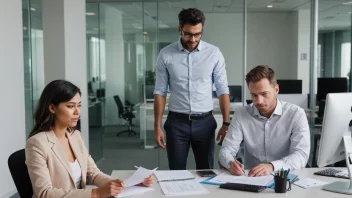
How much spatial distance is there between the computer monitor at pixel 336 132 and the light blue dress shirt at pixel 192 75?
122cm

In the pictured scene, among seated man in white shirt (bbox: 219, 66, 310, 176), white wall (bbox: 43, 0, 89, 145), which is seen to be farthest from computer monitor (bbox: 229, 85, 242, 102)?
seated man in white shirt (bbox: 219, 66, 310, 176)

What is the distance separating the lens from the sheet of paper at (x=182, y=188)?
2.04 metres

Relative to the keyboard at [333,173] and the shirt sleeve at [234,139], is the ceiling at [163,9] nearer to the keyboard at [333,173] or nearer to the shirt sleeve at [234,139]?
the shirt sleeve at [234,139]

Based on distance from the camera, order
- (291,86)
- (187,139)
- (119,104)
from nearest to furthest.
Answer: (187,139), (291,86), (119,104)

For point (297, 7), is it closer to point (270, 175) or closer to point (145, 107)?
point (145, 107)

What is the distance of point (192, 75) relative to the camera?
3143mm

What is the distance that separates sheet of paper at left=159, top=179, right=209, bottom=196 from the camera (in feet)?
6.69

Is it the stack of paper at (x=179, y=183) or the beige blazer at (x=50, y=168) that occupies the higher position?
the beige blazer at (x=50, y=168)

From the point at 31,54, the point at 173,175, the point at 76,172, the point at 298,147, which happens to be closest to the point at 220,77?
the point at 298,147

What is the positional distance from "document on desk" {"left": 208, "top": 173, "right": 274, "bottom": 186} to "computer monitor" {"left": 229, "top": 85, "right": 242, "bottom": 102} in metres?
4.43

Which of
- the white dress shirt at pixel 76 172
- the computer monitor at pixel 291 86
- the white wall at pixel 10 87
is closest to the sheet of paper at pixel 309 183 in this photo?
the white dress shirt at pixel 76 172

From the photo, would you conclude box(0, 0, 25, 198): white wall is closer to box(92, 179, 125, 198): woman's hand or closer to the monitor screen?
box(92, 179, 125, 198): woman's hand

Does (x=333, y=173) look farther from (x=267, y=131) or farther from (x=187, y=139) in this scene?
(x=187, y=139)

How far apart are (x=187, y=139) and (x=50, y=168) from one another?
132cm
